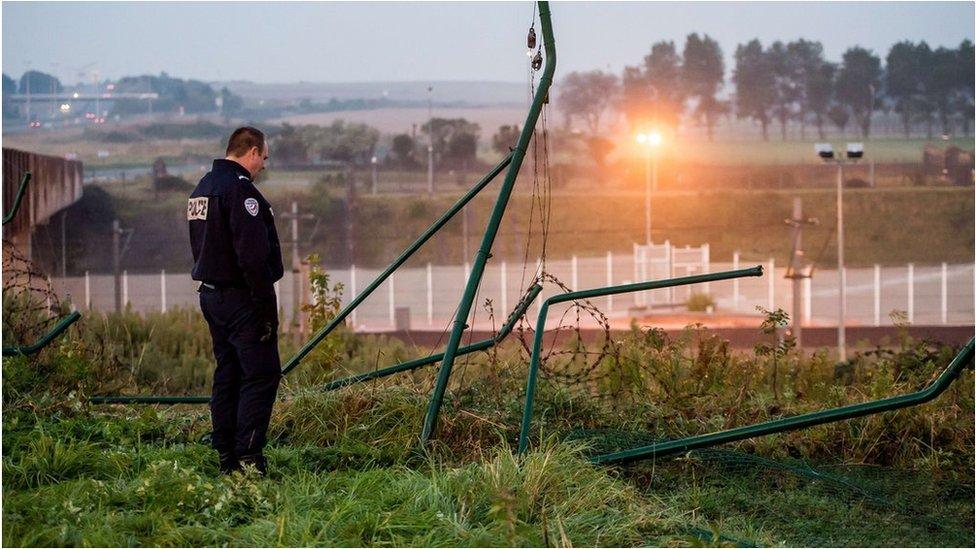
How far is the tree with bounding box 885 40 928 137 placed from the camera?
93.2 metres

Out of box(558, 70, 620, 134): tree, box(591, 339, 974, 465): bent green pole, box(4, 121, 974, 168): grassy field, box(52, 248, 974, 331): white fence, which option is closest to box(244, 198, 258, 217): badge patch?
box(591, 339, 974, 465): bent green pole

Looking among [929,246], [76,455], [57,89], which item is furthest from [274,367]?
[57,89]

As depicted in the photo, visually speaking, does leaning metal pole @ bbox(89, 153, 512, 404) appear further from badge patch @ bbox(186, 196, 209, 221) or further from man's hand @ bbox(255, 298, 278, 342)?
badge patch @ bbox(186, 196, 209, 221)

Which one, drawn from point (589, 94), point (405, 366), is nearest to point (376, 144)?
point (589, 94)

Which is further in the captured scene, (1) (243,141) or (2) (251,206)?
(1) (243,141)

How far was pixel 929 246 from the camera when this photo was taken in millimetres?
73500

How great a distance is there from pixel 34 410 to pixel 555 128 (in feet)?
282

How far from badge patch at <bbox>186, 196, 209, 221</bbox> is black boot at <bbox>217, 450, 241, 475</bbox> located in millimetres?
1003

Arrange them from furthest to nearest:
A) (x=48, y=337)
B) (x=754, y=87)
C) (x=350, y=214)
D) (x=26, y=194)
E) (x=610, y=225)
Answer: (x=754, y=87)
(x=350, y=214)
(x=610, y=225)
(x=26, y=194)
(x=48, y=337)

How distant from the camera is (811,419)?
5.06 metres

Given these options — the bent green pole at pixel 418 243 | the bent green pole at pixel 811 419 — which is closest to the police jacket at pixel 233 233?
the bent green pole at pixel 418 243

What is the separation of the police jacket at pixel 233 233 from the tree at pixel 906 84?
93.3 meters

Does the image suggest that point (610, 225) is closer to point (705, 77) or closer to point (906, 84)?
point (705, 77)

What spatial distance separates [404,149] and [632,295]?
38.1 metres
